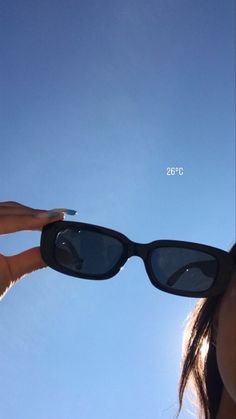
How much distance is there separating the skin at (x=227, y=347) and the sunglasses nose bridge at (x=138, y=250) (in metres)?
0.31

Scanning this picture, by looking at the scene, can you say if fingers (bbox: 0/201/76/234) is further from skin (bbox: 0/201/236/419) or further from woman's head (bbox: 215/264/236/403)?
woman's head (bbox: 215/264/236/403)

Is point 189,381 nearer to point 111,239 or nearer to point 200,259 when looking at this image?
point 200,259

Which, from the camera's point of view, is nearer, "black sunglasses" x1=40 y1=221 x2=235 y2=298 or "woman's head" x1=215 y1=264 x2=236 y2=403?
"woman's head" x1=215 y1=264 x2=236 y2=403

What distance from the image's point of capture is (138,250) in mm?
1430

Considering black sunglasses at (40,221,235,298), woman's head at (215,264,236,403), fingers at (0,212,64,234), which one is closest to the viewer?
woman's head at (215,264,236,403)

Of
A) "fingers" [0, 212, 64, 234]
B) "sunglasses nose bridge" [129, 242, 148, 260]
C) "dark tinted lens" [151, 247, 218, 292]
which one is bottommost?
"dark tinted lens" [151, 247, 218, 292]

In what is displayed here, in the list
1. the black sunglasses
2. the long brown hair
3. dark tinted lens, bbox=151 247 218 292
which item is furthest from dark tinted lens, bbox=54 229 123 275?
the long brown hair

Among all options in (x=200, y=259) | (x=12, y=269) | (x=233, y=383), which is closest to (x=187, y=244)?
(x=200, y=259)

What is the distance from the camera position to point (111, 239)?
1.40 m

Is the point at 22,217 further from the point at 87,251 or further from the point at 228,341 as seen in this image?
the point at 228,341

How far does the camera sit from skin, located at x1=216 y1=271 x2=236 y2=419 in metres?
1.04

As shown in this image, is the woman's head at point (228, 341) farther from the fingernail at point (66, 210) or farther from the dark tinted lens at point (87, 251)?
the fingernail at point (66, 210)

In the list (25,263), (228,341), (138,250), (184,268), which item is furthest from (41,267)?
(228,341)

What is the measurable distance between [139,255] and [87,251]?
0.19 meters
